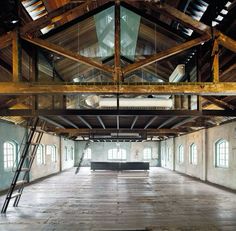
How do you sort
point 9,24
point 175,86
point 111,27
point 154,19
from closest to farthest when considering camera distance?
point 175,86, point 9,24, point 154,19, point 111,27

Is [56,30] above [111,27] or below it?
below

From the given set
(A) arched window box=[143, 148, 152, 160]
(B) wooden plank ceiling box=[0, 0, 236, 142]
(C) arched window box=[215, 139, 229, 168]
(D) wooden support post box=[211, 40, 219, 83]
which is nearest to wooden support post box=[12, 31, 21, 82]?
(B) wooden plank ceiling box=[0, 0, 236, 142]

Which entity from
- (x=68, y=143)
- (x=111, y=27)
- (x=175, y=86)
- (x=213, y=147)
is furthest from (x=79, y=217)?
(x=68, y=143)

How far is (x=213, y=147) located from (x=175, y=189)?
2.66m

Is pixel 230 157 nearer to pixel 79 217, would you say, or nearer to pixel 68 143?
pixel 79 217

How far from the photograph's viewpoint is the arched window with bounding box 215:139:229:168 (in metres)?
10.3

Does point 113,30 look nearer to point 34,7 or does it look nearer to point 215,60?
point 34,7

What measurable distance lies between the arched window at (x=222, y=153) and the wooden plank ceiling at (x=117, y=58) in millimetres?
884

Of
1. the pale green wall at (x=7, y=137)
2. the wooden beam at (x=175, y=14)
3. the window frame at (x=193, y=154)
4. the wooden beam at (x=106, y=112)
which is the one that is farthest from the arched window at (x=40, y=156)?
the wooden beam at (x=175, y=14)

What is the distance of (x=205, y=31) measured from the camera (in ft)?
14.8

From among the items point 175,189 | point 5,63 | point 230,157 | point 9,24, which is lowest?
point 175,189

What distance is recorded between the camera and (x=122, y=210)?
680 cm

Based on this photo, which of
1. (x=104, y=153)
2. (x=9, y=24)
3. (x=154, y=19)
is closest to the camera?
(x=9, y=24)

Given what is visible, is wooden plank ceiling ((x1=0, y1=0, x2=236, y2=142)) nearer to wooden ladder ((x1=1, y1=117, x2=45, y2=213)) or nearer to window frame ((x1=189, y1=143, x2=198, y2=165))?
wooden ladder ((x1=1, y1=117, x2=45, y2=213))
